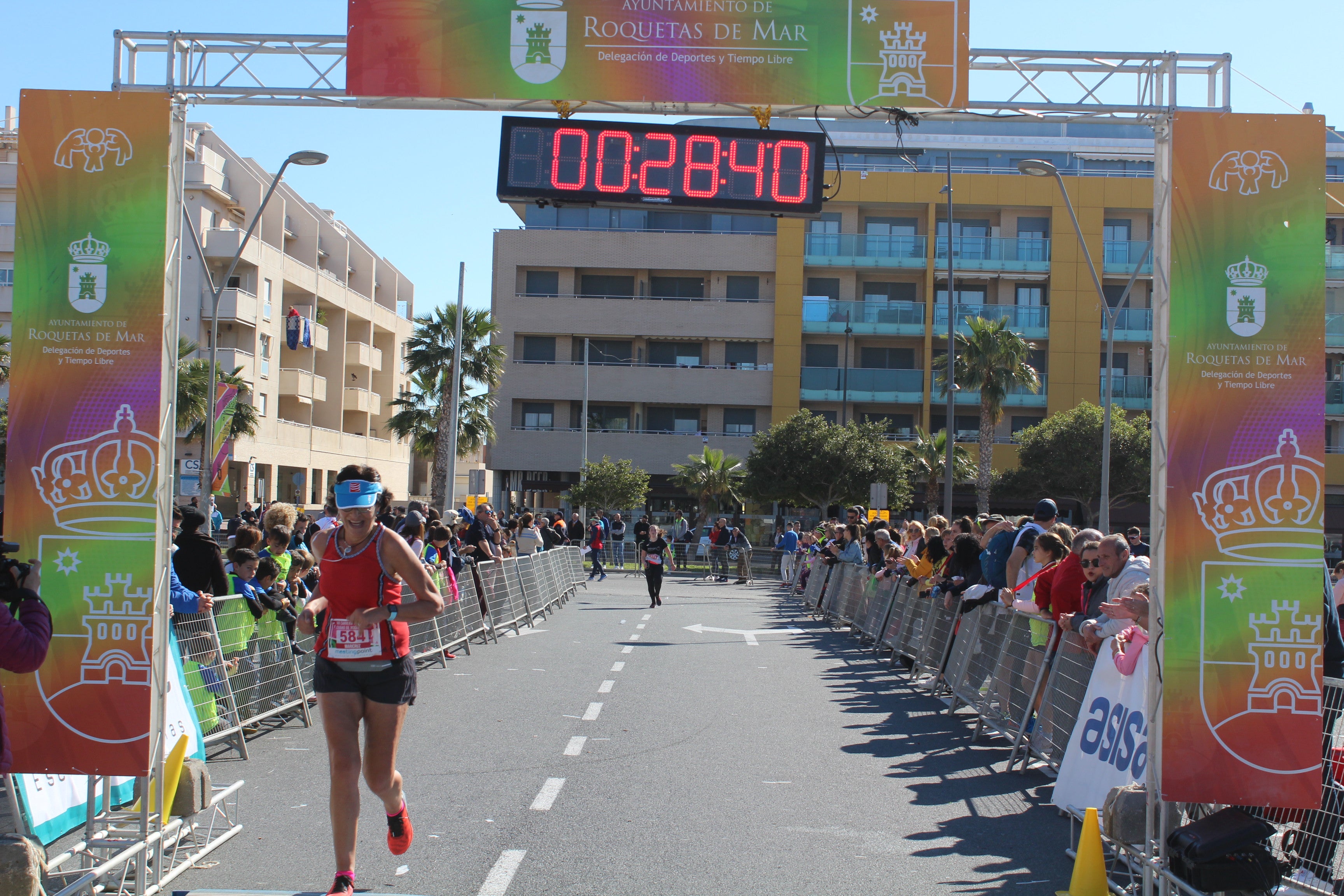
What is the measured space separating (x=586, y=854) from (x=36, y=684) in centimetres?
270

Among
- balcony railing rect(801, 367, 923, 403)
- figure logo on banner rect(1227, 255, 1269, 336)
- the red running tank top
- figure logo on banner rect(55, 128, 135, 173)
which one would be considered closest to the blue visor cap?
the red running tank top

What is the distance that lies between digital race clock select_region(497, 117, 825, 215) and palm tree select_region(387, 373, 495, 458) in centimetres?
3984

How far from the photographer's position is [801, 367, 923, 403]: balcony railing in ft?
181

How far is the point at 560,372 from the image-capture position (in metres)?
57.3

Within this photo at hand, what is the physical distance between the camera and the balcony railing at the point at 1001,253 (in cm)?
5519

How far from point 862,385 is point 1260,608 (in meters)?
50.8

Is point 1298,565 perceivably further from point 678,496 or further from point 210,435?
point 678,496

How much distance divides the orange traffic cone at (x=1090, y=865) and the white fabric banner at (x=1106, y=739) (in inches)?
28.6

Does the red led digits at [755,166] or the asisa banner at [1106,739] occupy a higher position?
the red led digits at [755,166]

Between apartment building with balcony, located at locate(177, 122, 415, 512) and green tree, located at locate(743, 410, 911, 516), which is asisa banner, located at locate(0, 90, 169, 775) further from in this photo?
green tree, located at locate(743, 410, 911, 516)

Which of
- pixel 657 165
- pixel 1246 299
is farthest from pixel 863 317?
pixel 1246 299

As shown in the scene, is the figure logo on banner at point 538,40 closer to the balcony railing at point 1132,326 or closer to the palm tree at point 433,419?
the palm tree at point 433,419

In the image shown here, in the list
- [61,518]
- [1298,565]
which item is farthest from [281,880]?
[1298,565]

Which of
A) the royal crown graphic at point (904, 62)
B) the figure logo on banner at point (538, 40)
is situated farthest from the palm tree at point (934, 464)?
the figure logo on banner at point (538, 40)
